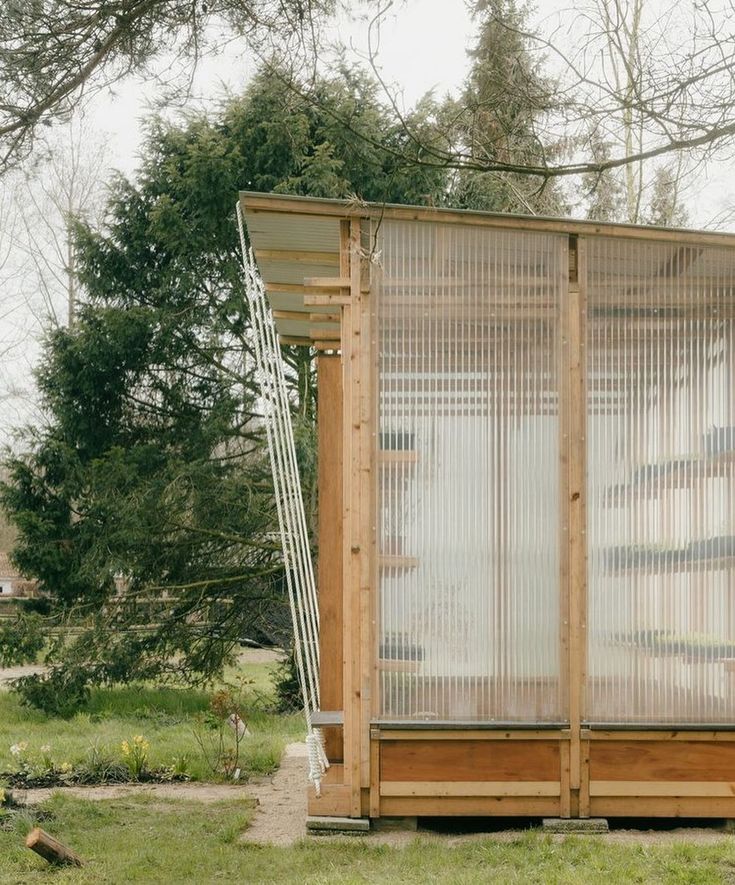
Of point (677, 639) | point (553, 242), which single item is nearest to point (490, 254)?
point (553, 242)

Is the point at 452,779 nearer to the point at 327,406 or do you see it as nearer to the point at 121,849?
the point at 121,849

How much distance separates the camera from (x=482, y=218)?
561cm

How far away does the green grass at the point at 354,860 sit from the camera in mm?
4543

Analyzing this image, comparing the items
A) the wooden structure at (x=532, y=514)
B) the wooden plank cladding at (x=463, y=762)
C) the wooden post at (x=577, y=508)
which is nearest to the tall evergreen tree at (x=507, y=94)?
the wooden structure at (x=532, y=514)

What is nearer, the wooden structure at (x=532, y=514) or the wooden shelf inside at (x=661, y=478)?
the wooden structure at (x=532, y=514)

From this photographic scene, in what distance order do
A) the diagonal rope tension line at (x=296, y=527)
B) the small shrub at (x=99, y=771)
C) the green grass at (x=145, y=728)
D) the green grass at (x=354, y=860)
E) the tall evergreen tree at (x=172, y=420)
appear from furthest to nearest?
the tall evergreen tree at (x=172, y=420) < the green grass at (x=145, y=728) < the small shrub at (x=99, y=771) < the diagonal rope tension line at (x=296, y=527) < the green grass at (x=354, y=860)

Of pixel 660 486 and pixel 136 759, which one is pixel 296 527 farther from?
pixel 136 759

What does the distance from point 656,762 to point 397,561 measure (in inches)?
57.4

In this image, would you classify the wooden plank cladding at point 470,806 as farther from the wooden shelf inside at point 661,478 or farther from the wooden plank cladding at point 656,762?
the wooden shelf inside at point 661,478

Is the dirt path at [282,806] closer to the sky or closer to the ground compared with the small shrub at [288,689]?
closer to the sky

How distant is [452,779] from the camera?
213 inches

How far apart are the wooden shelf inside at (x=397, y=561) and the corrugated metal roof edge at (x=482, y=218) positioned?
154 cm

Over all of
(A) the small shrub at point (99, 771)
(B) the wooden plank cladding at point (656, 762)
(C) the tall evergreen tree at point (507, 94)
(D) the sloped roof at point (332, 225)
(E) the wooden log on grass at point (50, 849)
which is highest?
(C) the tall evergreen tree at point (507, 94)

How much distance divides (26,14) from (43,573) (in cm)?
780
